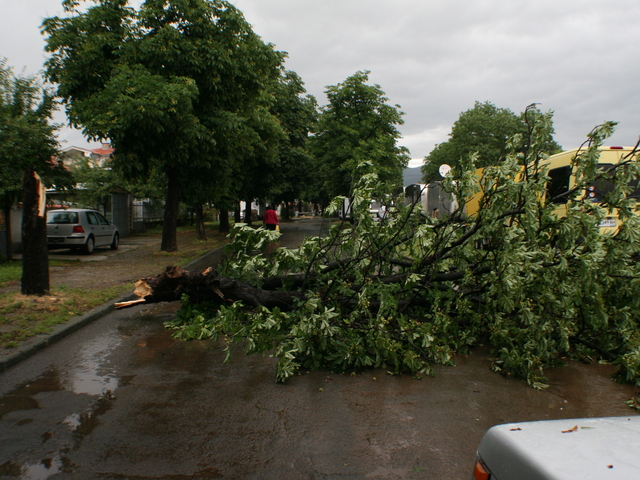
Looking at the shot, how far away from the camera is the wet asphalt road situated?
3260 millimetres

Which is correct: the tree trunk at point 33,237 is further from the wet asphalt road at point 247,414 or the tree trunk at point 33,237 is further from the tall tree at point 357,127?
the tall tree at point 357,127

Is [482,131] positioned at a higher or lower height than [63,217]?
higher

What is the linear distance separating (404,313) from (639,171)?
3046 millimetres

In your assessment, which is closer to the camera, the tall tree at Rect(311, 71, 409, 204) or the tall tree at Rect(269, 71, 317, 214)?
the tall tree at Rect(269, 71, 317, 214)

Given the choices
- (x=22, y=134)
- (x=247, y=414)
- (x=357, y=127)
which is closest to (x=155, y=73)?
(x=22, y=134)

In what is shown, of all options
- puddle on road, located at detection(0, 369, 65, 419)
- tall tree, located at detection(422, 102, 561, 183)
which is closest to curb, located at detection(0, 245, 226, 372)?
puddle on road, located at detection(0, 369, 65, 419)

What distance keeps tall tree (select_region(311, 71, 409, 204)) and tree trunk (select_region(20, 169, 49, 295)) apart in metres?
26.3

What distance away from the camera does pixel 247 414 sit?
407 cm

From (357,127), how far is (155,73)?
2237 centimetres

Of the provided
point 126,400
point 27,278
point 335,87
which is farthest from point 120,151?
point 335,87

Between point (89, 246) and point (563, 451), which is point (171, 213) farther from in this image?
point (563, 451)

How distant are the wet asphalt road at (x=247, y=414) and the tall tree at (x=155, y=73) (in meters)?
8.29

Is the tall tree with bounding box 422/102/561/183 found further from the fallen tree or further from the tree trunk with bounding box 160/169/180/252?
the fallen tree

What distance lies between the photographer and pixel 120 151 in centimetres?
1379
